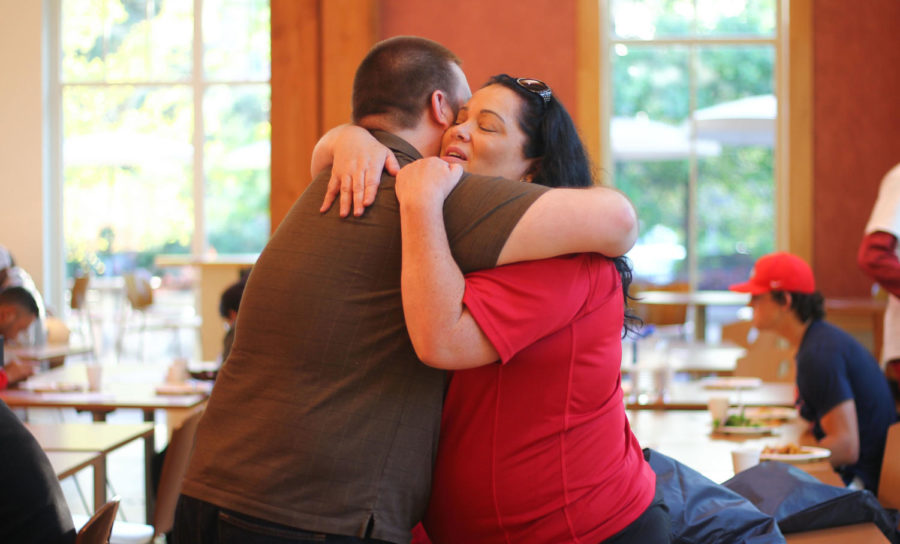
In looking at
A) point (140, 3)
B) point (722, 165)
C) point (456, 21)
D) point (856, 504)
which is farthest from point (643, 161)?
point (856, 504)

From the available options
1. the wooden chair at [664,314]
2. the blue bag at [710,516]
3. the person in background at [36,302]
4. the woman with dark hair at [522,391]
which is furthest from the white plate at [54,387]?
the wooden chair at [664,314]

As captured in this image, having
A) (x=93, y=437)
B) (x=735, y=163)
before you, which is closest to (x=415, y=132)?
(x=93, y=437)

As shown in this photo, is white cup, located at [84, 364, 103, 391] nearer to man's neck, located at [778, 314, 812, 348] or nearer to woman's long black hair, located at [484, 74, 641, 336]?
man's neck, located at [778, 314, 812, 348]

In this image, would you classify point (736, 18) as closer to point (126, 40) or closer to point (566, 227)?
point (126, 40)

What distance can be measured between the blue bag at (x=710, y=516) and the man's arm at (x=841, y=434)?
1.47 m

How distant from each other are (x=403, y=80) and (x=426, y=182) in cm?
30

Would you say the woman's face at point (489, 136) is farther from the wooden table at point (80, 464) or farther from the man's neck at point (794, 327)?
the man's neck at point (794, 327)

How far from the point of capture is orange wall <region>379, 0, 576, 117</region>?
7457 mm

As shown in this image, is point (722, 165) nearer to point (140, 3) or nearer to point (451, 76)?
point (140, 3)

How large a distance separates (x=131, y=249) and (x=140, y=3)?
2622mm

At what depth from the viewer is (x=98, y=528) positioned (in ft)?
6.77

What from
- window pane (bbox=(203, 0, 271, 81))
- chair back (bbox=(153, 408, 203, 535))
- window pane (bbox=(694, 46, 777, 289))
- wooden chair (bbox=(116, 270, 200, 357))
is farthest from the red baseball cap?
window pane (bbox=(203, 0, 271, 81))

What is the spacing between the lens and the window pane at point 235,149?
10.6 metres

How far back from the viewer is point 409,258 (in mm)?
1413
